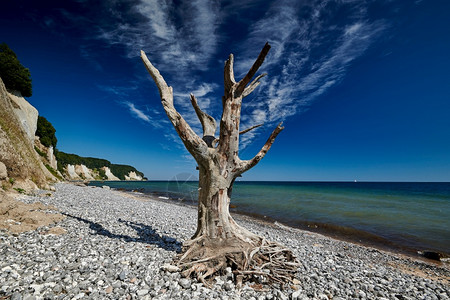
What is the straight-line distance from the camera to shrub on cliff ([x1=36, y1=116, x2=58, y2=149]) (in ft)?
109

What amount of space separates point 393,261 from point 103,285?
11.3 metres

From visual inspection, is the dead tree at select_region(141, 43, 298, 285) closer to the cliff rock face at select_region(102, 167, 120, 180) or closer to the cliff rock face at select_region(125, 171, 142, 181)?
the cliff rock face at select_region(102, 167, 120, 180)

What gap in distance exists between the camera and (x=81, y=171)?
8575 centimetres

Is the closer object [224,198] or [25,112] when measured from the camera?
[224,198]

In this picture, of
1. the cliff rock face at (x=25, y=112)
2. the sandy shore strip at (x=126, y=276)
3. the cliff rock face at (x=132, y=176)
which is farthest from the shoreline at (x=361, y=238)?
the cliff rock face at (x=132, y=176)

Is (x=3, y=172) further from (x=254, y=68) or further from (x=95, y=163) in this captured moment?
(x=95, y=163)

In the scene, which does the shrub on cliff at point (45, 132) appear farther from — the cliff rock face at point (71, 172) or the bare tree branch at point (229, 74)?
the cliff rock face at point (71, 172)

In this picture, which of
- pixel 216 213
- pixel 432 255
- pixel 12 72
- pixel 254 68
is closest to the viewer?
pixel 254 68

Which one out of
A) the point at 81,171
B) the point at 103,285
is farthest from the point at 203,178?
the point at 81,171

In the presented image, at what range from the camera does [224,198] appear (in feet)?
17.8

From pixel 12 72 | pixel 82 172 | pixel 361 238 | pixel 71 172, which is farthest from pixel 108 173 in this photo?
pixel 361 238

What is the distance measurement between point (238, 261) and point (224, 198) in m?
1.57

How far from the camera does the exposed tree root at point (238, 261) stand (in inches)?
175

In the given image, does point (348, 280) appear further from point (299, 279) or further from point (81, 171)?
point (81, 171)
